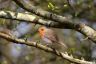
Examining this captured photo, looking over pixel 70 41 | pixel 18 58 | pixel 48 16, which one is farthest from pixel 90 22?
pixel 48 16

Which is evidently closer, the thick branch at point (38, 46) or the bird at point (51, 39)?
the thick branch at point (38, 46)

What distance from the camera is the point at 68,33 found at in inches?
613

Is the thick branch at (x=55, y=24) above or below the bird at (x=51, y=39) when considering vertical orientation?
above

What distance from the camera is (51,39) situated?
267 inches

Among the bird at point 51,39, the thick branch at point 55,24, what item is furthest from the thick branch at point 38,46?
the bird at point 51,39

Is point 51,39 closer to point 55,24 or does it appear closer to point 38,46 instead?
point 55,24

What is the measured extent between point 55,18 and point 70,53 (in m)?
0.78

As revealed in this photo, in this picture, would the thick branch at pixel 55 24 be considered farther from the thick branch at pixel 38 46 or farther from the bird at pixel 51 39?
the bird at pixel 51 39

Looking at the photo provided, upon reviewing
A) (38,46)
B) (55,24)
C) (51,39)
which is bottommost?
(51,39)

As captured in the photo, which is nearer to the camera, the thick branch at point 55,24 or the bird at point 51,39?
the thick branch at point 55,24

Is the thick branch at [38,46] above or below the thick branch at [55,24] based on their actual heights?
below

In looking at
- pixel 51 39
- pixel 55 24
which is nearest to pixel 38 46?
pixel 55 24

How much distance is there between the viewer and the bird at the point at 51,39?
259 inches

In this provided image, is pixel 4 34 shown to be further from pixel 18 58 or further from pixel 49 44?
pixel 18 58
